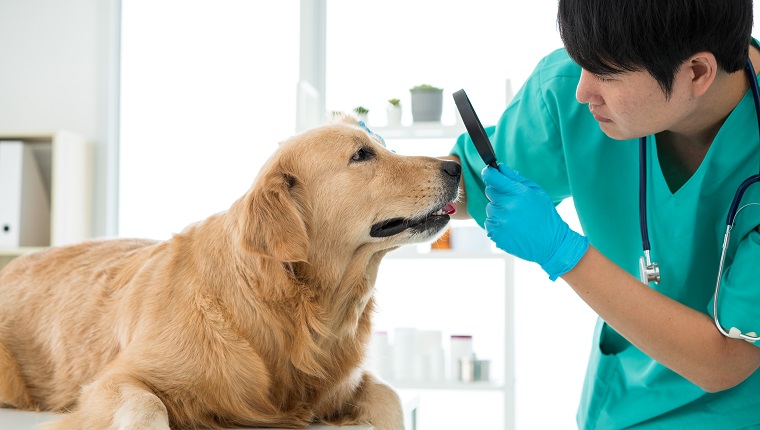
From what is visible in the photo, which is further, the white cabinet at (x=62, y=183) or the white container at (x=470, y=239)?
the white cabinet at (x=62, y=183)

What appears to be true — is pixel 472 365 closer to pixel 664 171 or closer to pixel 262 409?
pixel 664 171

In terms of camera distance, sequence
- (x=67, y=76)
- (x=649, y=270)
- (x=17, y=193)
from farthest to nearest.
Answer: (x=67, y=76) → (x=17, y=193) → (x=649, y=270)

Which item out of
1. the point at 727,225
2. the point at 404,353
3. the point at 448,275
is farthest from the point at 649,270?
the point at 448,275

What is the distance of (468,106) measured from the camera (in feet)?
4.30

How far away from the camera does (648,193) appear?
1.46m

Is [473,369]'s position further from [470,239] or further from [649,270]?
[649,270]

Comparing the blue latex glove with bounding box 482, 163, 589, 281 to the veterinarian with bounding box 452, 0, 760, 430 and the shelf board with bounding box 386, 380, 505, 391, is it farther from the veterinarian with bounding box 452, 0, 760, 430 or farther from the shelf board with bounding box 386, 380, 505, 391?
the shelf board with bounding box 386, 380, 505, 391

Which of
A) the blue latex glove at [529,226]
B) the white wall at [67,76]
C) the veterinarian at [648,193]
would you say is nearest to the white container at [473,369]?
the veterinarian at [648,193]

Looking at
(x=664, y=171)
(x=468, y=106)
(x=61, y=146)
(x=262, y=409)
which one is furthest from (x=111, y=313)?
(x=61, y=146)

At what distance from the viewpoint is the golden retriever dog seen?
47.0 inches

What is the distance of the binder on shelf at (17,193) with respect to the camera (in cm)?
354

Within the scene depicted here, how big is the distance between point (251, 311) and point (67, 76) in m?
3.36

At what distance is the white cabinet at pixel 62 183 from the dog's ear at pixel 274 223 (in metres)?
2.52

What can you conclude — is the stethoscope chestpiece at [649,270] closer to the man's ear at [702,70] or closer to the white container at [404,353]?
the man's ear at [702,70]
